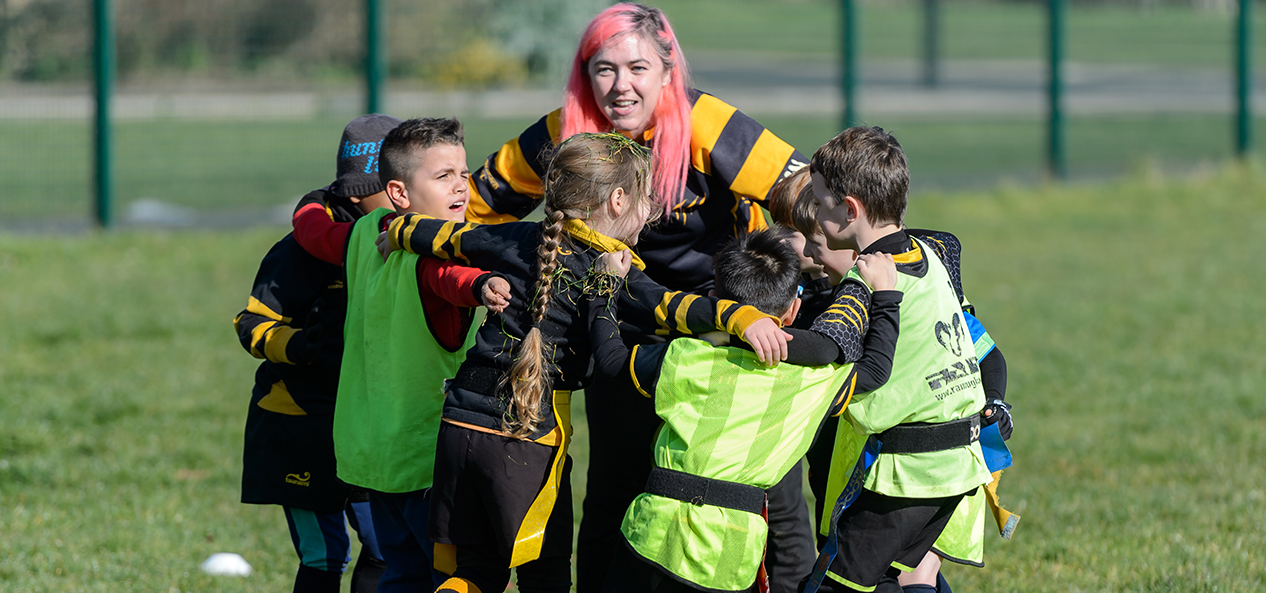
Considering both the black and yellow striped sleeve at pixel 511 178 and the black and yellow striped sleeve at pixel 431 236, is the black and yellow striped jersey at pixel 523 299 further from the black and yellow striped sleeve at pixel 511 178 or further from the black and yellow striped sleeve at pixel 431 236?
the black and yellow striped sleeve at pixel 511 178

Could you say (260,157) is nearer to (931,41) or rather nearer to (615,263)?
(615,263)

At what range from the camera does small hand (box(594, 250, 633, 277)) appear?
2.79 m

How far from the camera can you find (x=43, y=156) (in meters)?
10.4

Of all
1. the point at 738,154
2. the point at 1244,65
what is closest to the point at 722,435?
the point at 738,154

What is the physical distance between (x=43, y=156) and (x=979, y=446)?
9.52 metres

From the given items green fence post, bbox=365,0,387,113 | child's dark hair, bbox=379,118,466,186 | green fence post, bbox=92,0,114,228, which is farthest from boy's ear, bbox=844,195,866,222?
green fence post, bbox=92,0,114,228

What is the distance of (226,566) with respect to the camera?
4203 millimetres

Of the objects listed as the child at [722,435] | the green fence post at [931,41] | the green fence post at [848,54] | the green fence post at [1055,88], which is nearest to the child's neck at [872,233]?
the child at [722,435]

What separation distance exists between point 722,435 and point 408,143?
1164 millimetres

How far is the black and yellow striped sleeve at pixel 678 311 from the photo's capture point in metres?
2.64

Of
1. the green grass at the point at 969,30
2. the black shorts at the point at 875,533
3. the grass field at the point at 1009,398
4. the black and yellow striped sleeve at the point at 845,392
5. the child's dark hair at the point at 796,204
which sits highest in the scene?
the green grass at the point at 969,30

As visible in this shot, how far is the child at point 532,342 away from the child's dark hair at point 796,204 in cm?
42

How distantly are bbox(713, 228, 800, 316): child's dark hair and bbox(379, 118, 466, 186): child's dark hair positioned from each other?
0.83m

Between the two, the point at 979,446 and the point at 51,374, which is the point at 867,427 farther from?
the point at 51,374
